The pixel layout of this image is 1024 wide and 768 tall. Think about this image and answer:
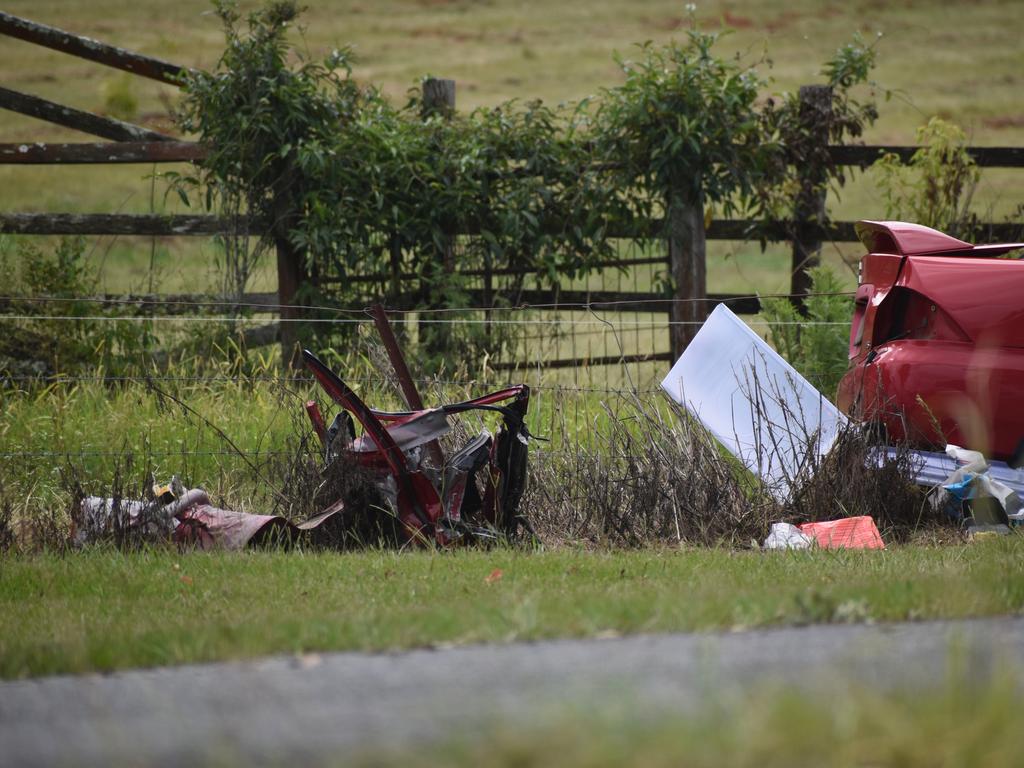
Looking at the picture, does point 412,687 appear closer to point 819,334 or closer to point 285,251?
point 819,334

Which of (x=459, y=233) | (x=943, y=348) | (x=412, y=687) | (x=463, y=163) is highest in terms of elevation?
(x=463, y=163)

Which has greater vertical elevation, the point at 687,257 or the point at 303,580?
the point at 687,257

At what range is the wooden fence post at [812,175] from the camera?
10305 mm

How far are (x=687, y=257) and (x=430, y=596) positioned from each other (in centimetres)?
587

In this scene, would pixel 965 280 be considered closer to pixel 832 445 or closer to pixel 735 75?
pixel 832 445

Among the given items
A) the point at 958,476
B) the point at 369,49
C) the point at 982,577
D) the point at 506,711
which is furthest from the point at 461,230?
the point at 369,49

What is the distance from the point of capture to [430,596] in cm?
488

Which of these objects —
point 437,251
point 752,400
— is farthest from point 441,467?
point 437,251

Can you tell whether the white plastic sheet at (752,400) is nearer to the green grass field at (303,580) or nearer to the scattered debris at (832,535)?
the scattered debris at (832,535)

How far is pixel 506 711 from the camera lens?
2.87 meters

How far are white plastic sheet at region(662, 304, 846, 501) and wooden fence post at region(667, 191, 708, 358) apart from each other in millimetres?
2936

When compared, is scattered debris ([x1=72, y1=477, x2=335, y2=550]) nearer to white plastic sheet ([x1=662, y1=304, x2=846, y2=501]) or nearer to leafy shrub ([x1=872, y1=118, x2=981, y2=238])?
white plastic sheet ([x1=662, y1=304, x2=846, y2=501])

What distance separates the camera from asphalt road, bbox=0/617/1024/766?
279 cm

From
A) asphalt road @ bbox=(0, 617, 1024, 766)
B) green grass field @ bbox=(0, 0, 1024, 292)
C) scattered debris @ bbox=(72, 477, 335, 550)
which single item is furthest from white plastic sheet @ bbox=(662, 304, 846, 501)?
green grass field @ bbox=(0, 0, 1024, 292)
